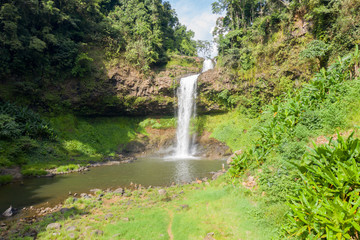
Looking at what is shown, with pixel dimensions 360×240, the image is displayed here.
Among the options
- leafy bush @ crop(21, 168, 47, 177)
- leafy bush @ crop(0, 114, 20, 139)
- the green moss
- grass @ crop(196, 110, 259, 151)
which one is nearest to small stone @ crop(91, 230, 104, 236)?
leafy bush @ crop(21, 168, 47, 177)

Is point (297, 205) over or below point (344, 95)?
below

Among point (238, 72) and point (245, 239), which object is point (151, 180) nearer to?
point (245, 239)

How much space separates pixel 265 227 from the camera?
15.6 ft

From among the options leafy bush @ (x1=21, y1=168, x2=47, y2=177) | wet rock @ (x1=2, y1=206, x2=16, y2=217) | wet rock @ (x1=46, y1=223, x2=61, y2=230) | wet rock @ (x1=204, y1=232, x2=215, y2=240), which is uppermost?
wet rock @ (x1=204, y1=232, x2=215, y2=240)

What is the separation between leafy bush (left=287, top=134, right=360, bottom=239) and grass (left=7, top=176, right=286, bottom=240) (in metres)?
0.74

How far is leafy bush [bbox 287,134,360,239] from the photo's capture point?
340cm

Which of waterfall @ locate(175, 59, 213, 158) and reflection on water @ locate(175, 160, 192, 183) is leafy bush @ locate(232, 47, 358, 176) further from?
waterfall @ locate(175, 59, 213, 158)

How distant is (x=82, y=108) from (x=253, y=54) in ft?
69.9

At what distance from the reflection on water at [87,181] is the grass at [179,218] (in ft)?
8.25

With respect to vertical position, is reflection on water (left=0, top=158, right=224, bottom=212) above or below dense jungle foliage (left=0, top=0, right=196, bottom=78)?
below

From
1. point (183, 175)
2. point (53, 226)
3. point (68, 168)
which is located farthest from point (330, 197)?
point (68, 168)

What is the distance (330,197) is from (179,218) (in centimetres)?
385

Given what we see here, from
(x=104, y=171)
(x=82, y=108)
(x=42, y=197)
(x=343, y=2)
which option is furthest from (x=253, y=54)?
(x=42, y=197)

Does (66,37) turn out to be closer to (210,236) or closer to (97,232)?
(97,232)
